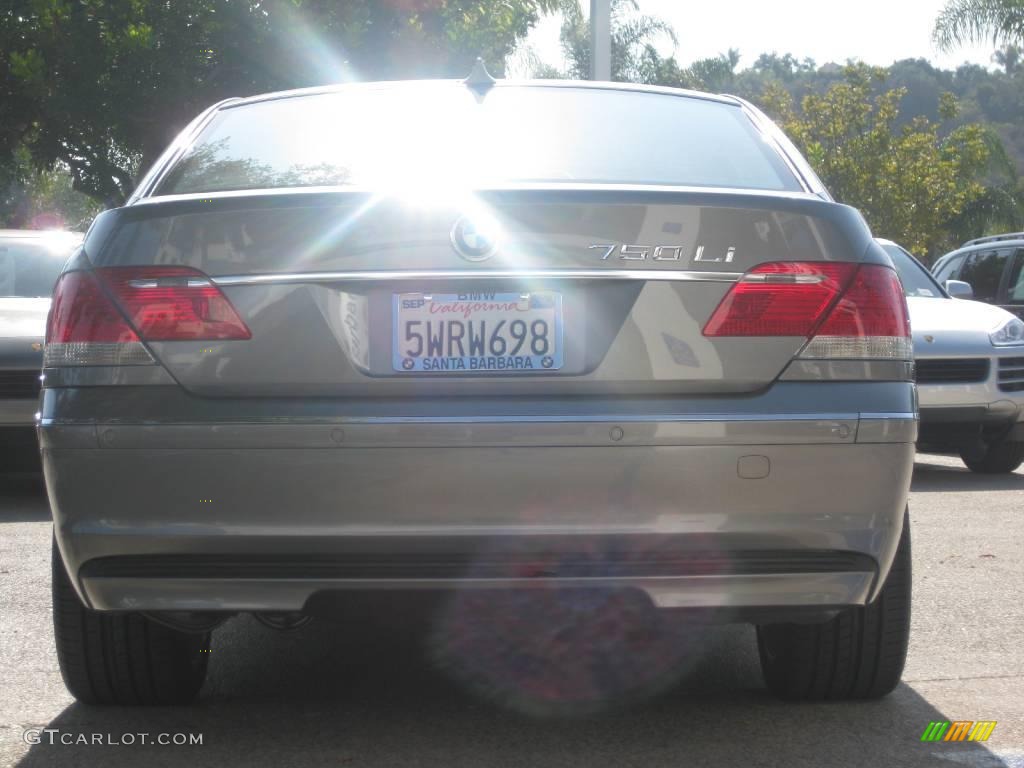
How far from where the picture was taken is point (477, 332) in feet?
10.7

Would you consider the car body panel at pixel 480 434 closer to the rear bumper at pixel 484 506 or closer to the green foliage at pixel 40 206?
the rear bumper at pixel 484 506

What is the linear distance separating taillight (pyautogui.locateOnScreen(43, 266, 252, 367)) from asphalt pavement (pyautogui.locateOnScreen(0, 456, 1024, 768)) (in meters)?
0.69

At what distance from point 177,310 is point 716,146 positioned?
1.45 metres

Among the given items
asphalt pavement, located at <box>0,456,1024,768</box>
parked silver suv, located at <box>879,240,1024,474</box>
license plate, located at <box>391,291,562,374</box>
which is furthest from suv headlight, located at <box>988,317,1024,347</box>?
license plate, located at <box>391,291,562,374</box>

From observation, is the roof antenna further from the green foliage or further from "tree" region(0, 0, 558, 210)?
the green foliage

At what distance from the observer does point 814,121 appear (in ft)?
139

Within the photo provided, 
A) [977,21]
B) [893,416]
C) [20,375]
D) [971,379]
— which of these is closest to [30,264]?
[20,375]

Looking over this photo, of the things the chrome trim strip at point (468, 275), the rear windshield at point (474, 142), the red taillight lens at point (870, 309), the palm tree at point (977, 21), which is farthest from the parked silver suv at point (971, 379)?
the palm tree at point (977, 21)

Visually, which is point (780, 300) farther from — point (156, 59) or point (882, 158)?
point (882, 158)

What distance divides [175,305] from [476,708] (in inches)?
52.4

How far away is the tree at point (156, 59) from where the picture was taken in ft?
70.4

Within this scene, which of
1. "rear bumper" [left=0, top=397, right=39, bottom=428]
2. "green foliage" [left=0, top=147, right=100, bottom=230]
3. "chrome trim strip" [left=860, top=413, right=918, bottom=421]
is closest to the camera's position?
"chrome trim strip" [left=860, top=413, right=918, bottom=421]

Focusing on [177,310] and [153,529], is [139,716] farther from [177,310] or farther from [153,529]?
[177,310]

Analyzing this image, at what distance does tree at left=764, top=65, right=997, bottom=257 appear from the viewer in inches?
1607
